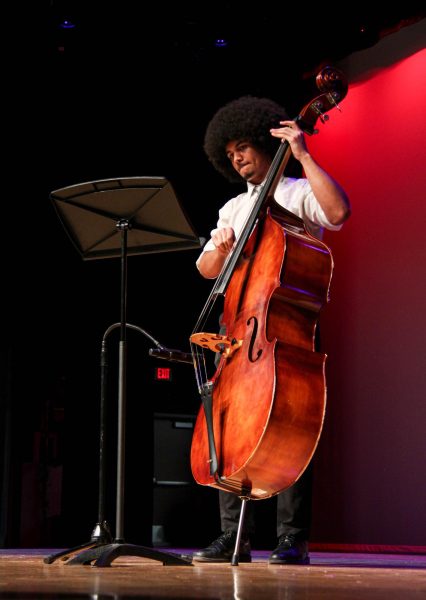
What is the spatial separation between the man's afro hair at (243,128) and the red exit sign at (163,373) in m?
2.11

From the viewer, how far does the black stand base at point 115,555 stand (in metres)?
2.42

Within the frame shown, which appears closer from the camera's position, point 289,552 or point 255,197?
point 289,552

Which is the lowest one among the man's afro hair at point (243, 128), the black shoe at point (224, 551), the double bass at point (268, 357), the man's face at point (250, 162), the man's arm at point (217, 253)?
the black shoe at point (224, 551)

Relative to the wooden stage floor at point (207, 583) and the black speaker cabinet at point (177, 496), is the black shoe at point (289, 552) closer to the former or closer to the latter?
the wooden stage floor at point (207, 583)

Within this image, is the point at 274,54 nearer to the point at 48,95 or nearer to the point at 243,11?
the point at 243,11

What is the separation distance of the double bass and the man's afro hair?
367 millimetres

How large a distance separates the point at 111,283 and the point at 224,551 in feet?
9.01

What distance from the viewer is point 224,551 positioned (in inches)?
114

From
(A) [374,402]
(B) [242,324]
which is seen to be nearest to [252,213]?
(B) [242,324]

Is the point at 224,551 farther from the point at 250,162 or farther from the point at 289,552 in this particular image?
the point at 250,162

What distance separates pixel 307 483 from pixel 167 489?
100 inches

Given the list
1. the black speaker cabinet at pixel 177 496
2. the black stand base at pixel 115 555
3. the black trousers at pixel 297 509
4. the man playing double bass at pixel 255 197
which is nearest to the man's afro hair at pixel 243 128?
the man playing double bass at pixel 255 197

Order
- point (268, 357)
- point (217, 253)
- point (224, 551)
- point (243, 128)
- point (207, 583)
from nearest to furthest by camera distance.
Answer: point (207, 583) → point (268, 357) → point (224, 551) → point (217, 253) → point (243, 128)

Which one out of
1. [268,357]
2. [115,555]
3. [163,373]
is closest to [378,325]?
[163,373]
